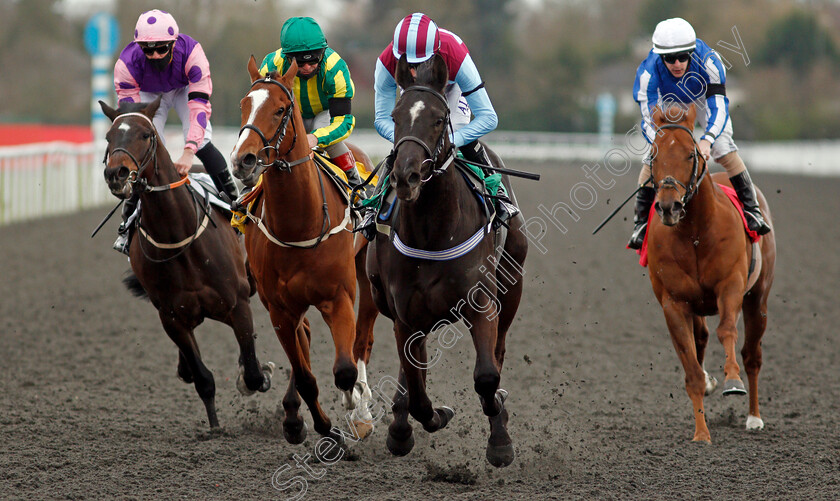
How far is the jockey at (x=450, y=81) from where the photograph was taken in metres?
4.39

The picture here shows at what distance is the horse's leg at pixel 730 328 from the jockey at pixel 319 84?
223cm

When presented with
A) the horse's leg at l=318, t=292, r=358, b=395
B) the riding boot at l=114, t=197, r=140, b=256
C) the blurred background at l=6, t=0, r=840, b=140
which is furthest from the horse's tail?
the blurred background at l=6, t=0, r=840, b=140

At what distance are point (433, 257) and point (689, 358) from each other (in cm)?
199

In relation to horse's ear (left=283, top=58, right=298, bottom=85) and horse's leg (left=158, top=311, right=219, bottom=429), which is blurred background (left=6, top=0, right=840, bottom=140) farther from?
horse's ear (left=283, top=58, right=298, bottom=85)

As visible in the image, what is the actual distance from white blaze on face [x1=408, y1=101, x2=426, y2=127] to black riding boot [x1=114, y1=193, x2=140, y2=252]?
249 cm

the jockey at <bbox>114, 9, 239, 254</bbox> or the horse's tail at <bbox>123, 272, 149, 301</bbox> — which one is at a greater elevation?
the jockey at <bbox>114, 9, 239, 254</bbox>

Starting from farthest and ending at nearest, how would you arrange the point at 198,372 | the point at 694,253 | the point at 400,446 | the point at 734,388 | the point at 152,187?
the point at 198,372
the point at 694,253
the point at 152,187
the point at 734,388
the point at 400,446

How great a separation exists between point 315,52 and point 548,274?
7134 mm

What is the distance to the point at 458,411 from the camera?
637 cm

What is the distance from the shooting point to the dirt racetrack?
4762mm

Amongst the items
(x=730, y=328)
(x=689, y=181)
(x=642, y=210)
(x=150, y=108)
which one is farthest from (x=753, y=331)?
(x=150, y=108)

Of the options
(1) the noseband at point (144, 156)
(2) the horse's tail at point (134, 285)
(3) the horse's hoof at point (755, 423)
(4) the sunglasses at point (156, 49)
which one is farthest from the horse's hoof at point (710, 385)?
(4) the sunglasses at point (156, 49)

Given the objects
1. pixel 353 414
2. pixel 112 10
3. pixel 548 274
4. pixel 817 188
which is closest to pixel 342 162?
pixel 353 414

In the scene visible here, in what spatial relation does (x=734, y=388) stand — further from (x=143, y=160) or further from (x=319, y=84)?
(x=143, y=160)
